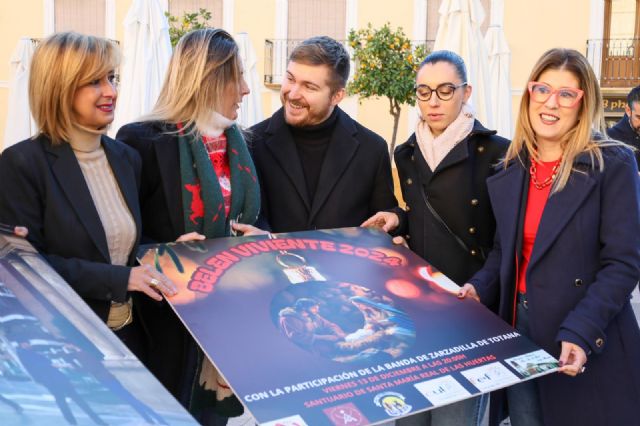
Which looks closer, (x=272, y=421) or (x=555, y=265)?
(x=272, y=421)

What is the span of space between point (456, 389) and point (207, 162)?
3.92ft

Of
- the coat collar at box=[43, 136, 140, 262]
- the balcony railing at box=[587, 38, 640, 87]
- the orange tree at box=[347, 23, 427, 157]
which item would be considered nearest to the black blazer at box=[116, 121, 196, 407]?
the coat collar at box=[43, 136, 140, 262]

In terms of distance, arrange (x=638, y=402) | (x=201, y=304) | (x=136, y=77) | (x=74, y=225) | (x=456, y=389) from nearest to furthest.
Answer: (x=456, y=389)
(x=201, y=304)
(x=74, y=225)
(x=638, y=402)
(x=136, y=77)

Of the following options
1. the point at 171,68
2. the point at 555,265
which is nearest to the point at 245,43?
the point at 171,68

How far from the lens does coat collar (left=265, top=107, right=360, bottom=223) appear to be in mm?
2826

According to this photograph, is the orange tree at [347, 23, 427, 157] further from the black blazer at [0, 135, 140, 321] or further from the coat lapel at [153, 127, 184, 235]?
the black blazer at [0, 135, 140, 321]

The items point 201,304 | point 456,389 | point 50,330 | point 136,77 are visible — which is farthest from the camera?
point 136,77

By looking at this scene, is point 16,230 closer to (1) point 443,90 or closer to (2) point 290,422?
(2) point 290,422

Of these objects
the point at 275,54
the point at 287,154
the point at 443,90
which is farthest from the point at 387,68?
the point at 443,90

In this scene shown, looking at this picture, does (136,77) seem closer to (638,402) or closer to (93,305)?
(93,305)

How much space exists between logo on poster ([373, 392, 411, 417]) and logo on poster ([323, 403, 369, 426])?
0.23 ft

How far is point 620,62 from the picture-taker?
60.3ft

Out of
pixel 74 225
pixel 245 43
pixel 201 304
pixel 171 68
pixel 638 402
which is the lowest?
pixel 638 402

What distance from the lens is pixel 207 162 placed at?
95.0 inches
